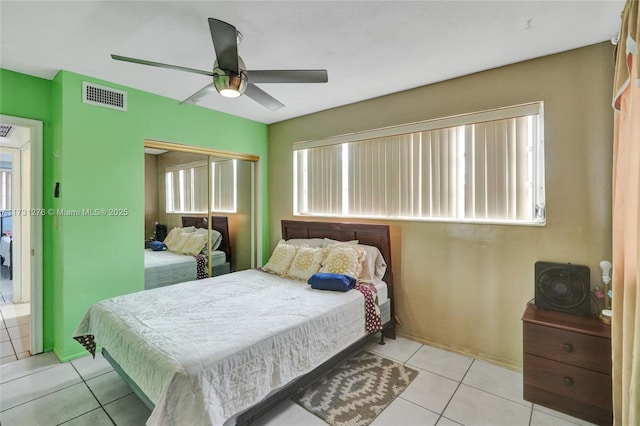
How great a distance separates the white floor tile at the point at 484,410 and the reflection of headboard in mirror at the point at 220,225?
3.11 metres

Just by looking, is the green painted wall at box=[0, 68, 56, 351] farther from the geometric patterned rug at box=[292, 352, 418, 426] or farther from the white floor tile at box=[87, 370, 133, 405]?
the geometric patterned rug at box=[292, 352, 418, 426]

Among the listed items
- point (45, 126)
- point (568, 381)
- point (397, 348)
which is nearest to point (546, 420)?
point (568, 381)

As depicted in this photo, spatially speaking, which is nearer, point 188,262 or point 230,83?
point 230,83

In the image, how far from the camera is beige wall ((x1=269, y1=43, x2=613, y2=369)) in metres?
2.25

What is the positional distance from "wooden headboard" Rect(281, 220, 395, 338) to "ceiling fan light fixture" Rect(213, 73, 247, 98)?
201 centimetres

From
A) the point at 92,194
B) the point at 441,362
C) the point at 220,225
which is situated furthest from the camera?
the point at 220,225

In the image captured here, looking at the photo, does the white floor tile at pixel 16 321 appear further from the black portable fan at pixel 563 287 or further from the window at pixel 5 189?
the black portable fan at pixel 563 287

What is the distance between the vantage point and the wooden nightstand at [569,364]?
1911mm

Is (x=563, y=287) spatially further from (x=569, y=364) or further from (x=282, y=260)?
(x=282, y=260)

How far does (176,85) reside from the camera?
3.04 meters

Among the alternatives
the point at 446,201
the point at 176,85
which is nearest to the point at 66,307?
the point at 176,85

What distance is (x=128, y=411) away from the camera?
6.75 ft

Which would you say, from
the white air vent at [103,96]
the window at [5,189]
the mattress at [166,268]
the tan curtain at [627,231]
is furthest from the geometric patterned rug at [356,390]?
the window at [5,189]

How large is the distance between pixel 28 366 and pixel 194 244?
71.1 inches
